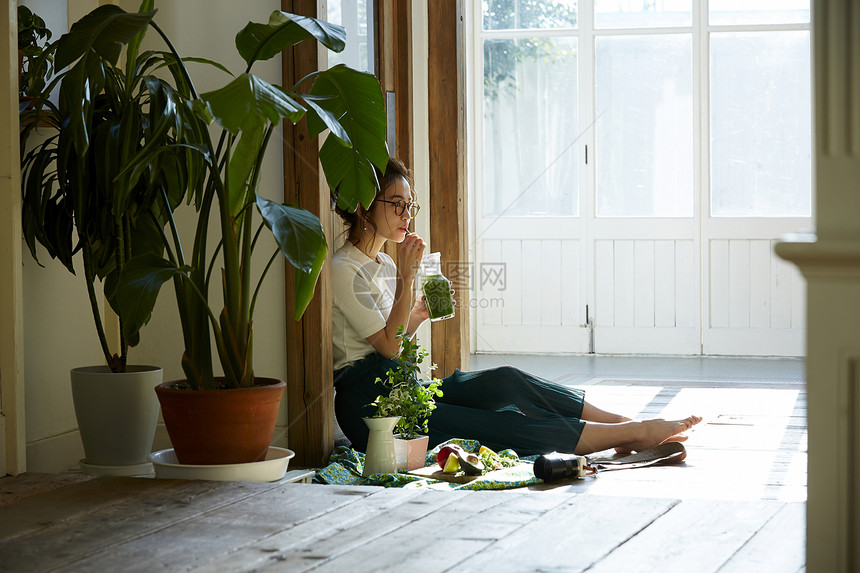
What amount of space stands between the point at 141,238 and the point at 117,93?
35 cm

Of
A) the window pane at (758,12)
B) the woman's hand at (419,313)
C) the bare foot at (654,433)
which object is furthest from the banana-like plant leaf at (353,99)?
the window pane at (758,12)

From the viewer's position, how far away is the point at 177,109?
2199 millimetres

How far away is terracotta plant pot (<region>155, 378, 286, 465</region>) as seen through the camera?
219 centimetres

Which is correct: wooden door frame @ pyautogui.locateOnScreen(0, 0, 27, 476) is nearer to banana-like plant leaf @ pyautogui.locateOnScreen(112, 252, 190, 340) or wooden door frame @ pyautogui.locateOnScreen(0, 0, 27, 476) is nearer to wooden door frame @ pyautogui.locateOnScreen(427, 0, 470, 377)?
banana-like plant leaf @ pyautogui.locateOnScreen(112, 252, 190, 340)

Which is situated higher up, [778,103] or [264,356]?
[778,103]

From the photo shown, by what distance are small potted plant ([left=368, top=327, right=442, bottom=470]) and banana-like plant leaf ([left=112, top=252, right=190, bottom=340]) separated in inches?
32.2

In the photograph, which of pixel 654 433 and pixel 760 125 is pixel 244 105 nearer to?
pixel 654 433

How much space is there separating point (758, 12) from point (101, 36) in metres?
4.36

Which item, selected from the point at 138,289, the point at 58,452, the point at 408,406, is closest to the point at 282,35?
the point at 138,289

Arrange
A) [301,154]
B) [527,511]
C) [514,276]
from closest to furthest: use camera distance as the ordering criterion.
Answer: [527,511], [301,154], [514,276]

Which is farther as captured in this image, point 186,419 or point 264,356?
point 264,356

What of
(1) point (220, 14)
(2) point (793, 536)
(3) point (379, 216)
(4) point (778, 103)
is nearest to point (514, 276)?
(4) point (778, 103)

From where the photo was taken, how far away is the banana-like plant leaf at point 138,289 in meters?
2.00

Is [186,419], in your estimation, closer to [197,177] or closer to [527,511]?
[197,177]
